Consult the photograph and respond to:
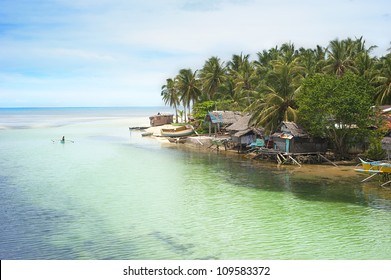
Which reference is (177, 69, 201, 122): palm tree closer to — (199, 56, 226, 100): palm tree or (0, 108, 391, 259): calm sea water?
(199, 56, 226, 100): palm tree

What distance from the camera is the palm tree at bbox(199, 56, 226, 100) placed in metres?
55.9

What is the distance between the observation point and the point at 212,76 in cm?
5600

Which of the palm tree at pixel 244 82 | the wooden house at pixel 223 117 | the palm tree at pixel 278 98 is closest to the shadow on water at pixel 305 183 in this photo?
the palm tree at pixel 278 98

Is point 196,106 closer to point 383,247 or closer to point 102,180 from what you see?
point 102,180

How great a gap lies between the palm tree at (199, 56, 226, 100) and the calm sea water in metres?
25.7

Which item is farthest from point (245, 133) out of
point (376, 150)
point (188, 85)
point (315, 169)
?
point (188, 85)

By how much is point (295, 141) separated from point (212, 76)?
27294 millimetres

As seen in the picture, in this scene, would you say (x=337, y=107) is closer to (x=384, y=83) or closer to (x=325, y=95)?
(x=325, y=95)

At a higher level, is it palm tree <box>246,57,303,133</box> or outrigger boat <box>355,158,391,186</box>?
palm tree <box>246,57,303,133</box>

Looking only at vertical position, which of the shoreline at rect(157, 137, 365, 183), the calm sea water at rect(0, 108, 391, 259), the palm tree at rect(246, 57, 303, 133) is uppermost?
the palm tree at rect(246, 57, 303, 133)

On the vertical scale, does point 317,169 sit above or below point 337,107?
below

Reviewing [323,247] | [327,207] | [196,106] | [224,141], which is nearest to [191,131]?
[196,106]

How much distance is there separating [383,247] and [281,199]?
22.7 feet

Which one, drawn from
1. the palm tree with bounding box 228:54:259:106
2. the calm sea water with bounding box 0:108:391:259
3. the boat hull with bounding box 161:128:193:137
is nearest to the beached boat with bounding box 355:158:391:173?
the calm sea water with bounding box 0:108:391:259
